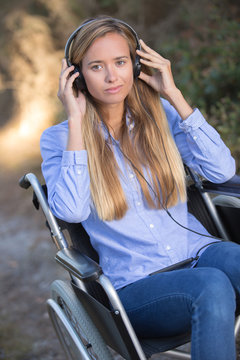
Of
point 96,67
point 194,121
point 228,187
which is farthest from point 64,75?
point 228,187

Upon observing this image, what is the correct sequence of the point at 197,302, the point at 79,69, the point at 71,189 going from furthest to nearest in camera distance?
1. the point at 79,69
2. the point at 71,189
3. the point at 197,302

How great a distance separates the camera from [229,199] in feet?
6.86

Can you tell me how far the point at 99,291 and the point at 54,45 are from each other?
6842mm

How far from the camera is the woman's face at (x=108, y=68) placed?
71.9 inches

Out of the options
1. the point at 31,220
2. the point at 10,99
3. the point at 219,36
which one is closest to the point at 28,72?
the point at 10,99

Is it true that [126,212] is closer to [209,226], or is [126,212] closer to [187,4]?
[209,226]

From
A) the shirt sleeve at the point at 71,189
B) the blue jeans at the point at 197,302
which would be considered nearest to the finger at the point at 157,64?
the shirt sleeve at the point at 71,189

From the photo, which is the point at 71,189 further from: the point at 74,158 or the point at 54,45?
the point at 54,45

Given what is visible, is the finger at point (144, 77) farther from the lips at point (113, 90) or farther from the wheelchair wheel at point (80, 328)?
the wheelchair wheel at point (80, 328)

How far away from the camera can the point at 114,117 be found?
6.70 ft

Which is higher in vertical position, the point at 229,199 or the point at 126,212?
Result: the point at 126,212

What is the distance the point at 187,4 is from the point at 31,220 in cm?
354

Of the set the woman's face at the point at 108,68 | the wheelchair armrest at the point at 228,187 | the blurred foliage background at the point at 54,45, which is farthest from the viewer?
the blurred foliage background at the point at 54,45

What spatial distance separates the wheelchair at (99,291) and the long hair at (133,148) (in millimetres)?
211
